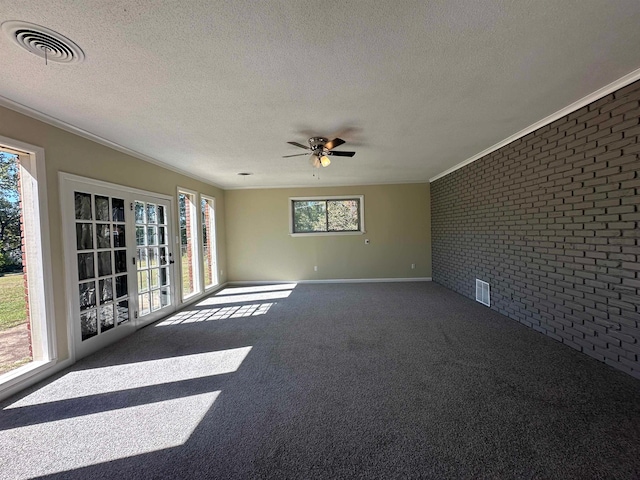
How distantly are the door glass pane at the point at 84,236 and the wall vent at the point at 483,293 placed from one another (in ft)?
17.7

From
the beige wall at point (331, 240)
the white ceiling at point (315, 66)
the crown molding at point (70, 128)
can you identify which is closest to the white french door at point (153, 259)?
the crown molding at point (70, 128)

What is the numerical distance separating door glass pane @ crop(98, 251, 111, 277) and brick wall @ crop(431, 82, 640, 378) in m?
5.11

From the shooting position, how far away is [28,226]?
2.56m

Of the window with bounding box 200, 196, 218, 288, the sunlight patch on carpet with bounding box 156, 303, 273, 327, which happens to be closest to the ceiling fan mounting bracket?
the sunlight patch on carpet with bounding box 156, 303, 273, 327

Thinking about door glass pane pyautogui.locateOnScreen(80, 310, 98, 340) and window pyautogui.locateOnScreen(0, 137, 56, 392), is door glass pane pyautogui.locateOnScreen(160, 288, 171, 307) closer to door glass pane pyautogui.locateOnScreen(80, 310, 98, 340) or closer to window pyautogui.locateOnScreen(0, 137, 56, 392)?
door glass pane pyautogui.locateOnScreen(80, 310, 98, 340)

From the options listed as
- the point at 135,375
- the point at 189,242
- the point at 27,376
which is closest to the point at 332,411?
the point at 135,375

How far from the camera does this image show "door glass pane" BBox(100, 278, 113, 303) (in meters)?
3.29

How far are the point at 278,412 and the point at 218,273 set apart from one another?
511cm

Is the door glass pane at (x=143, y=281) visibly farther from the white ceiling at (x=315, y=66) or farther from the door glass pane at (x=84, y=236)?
the white ceiling at (x=315, y=66)

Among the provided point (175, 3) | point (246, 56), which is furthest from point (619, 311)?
point (175, 3)

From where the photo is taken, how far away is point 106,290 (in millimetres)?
3352

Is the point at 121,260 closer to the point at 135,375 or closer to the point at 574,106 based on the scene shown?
the point at 135,375

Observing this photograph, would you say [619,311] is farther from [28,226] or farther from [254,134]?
[28,226]

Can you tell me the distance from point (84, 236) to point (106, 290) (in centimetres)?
70
